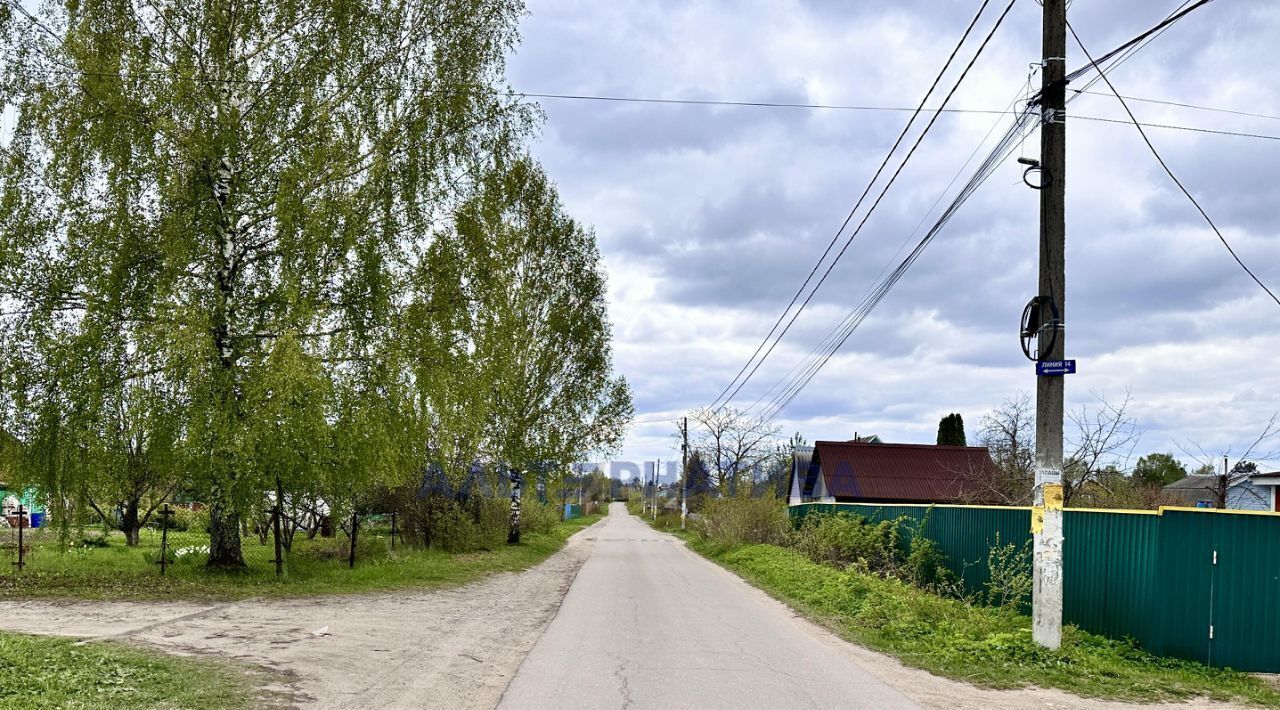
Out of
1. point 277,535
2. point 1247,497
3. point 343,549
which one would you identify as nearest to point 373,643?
point 277,535

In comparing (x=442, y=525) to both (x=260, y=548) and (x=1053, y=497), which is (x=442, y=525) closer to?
(x=260, y=548)

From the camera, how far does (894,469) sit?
39562 mm

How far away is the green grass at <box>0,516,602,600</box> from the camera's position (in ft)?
47.0

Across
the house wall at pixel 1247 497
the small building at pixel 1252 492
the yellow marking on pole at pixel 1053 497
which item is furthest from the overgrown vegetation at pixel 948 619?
the house wall at pixel 1247 497

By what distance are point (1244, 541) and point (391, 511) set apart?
1973cm

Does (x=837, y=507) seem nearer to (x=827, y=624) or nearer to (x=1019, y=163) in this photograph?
(x=827, y=624)

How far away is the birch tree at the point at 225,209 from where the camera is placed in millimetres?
14242

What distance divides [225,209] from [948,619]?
41.7 feet

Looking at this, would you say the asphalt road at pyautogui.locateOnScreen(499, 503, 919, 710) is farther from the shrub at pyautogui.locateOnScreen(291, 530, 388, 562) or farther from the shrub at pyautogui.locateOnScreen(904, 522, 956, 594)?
the shrub at pyautogui.locateOnScreen(291, 530, 388, 562)

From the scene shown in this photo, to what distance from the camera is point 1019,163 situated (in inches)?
428

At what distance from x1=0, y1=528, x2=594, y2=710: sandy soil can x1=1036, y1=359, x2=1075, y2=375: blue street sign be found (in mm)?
6707

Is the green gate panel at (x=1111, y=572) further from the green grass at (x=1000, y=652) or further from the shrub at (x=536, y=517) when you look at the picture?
the shrub at (x=536, y=517)

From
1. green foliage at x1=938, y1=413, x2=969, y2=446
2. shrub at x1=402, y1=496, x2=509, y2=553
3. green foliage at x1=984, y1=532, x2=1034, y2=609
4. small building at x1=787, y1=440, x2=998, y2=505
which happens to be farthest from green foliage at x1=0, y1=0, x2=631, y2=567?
green foliage at x1=938, y1=413, x2=969, y2=446

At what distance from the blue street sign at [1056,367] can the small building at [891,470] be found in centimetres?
2781
